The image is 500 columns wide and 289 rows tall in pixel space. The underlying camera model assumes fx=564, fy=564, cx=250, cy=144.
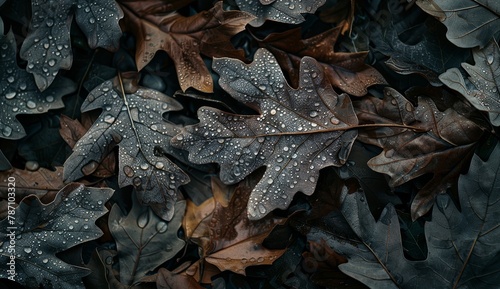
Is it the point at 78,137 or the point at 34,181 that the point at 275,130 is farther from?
the point at 34,181

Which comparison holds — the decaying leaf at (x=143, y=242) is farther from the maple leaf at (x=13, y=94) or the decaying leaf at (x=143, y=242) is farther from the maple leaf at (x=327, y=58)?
the maple leaf at (x=327, y=58)

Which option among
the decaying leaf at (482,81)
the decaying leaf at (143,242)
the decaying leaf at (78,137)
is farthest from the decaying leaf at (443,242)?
the decaying leaf at (78,137)

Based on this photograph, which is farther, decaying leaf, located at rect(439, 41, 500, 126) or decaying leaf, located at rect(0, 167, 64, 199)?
decaying leaf, located at rect(0, 167, 64, 199)

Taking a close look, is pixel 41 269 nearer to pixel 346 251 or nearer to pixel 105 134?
pixel 105 134

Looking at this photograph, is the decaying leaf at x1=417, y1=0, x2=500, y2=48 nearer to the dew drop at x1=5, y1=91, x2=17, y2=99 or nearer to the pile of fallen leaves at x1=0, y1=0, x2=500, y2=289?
the pile of fallen leaves at x1=0, y1=0, x2=500, y2=289

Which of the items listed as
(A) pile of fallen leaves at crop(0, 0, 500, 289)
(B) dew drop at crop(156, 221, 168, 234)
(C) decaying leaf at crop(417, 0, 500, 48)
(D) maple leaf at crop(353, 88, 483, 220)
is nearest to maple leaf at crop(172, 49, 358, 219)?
(A) pile of fallen leaves at crop(0, 0, 500, 289)
